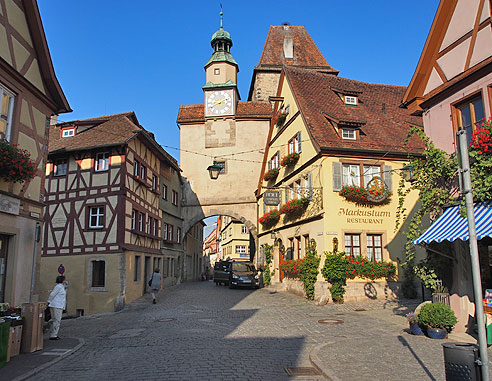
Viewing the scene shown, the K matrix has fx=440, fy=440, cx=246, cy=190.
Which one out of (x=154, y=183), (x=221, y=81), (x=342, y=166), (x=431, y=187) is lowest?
(x=431, y=187)

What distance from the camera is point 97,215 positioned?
21.5m

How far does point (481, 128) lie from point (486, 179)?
3.76 ft

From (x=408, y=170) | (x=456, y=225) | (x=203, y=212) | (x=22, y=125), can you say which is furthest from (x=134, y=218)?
(x=456, y=225)

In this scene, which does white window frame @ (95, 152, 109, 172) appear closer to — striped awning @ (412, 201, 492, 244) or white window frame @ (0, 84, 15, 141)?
white window frame @ (0, 84, 15, 141)

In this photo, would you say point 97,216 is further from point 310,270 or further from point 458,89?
point 458,89

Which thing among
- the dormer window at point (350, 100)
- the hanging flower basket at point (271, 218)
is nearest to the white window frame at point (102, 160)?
the hanging flower basket at point (271, 218)

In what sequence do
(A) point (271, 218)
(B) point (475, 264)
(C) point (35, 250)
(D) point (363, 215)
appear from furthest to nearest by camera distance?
(A) point (271, 218) → (D) point (363, 215) → (C) point (35, 250) → (B) point (475, 264)

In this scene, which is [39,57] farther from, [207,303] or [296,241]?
[296,241]

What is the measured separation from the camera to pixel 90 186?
21812 millimetres

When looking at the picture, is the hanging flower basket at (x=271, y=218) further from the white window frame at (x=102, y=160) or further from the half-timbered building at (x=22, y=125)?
the half-timbered building at (x=22, y=125)

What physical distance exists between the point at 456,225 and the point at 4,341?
9716 mm

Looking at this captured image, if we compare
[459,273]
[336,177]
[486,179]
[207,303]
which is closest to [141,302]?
[207,303]

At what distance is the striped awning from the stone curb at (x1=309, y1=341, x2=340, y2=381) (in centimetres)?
351

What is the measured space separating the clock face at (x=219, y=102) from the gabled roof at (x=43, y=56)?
77.0 ft
